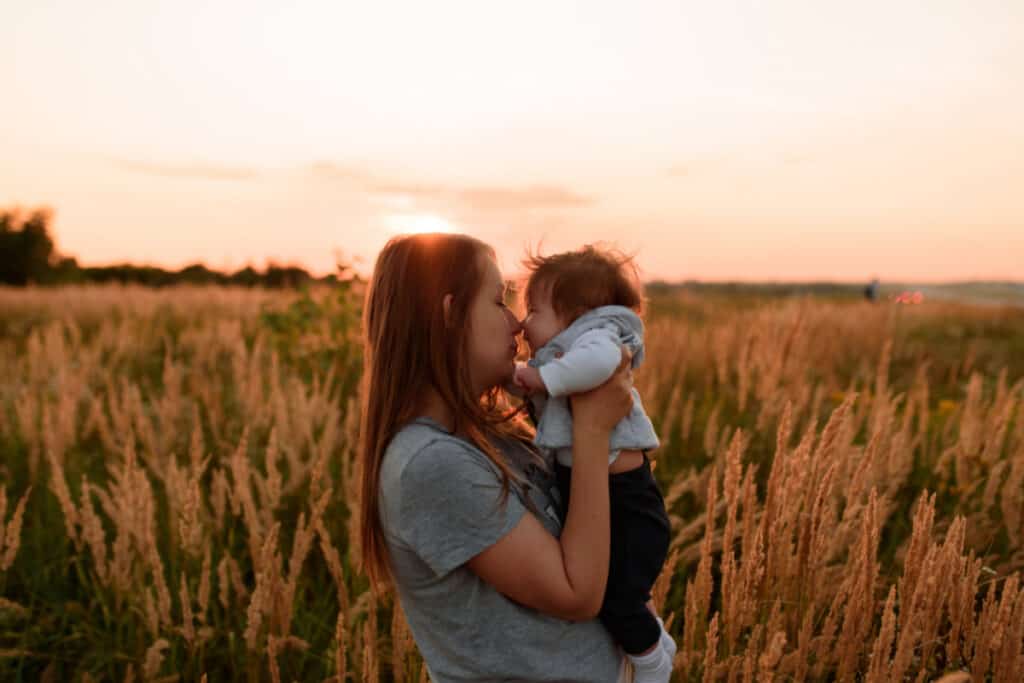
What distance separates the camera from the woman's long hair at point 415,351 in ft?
5.11

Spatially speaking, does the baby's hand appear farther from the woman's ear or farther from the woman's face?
the woman's ear

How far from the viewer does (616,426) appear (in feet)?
5.21

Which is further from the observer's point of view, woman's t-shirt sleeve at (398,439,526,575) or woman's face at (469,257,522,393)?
woman's face at (469,257,522,393)

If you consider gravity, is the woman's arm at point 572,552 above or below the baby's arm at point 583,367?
below

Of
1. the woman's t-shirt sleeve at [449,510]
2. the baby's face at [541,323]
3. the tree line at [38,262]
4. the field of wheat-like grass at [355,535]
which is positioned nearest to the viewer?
the woman's t-shirt sleeve at [449,510]

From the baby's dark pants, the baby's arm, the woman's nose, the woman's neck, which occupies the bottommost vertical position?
the baby's dark pants

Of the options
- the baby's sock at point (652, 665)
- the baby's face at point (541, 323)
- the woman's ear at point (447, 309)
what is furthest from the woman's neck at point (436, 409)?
the baby's sock at point (652, 665)

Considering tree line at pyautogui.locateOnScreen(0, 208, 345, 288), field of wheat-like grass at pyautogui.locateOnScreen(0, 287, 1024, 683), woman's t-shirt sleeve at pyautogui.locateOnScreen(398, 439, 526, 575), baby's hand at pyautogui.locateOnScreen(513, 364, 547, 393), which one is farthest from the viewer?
tree line at pyautogui.locateOnScreen(0, 208, 345, 288)

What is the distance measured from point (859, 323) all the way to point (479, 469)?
30.1 feet

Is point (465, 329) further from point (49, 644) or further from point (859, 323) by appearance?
point (859, 323)

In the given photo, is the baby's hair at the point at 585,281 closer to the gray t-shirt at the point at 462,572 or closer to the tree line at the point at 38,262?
the gray t-shirt at the point at 462,572

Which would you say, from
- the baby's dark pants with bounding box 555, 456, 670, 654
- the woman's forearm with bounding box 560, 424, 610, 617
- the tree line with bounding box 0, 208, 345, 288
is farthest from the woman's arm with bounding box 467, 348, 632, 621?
the tree line with bounding box 0, 208, 345, 288

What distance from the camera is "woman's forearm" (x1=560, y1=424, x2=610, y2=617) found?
1.43 m

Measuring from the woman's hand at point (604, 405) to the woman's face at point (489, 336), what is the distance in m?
0.18
